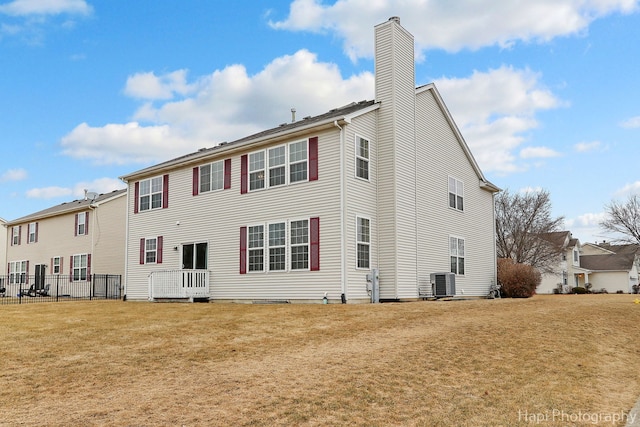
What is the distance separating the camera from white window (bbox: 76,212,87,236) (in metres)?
31.7

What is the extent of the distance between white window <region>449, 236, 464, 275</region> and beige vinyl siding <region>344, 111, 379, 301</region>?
5162mm

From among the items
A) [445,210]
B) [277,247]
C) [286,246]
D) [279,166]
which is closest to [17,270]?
[277,247]

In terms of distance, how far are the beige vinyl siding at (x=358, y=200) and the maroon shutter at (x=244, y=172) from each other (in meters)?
4.36

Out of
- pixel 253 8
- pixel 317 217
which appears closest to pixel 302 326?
pixel 317 217

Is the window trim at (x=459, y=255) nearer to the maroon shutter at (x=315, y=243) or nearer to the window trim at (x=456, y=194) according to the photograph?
the window trim at (x=456, y=194)

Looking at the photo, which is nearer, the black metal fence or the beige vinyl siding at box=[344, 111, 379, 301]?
the beige vinyl siding at box=[344, 111, 379, 301]

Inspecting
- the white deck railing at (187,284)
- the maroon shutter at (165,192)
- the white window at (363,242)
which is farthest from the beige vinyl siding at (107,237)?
the white window at (363,242)

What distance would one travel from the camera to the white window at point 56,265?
33.3 metres

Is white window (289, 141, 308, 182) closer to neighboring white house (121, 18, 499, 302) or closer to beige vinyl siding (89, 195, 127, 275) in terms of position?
neighboring white house (121, 18, 499, 302)

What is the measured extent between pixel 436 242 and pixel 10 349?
14.7m

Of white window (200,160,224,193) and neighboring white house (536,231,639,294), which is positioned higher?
white window (200,160,224,193)

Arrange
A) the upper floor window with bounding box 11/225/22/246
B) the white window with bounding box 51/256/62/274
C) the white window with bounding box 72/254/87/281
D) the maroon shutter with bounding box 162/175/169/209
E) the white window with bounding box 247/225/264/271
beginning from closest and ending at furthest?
1. the white window with bounding box 247/225/264/271
2. the maroon shutter with bounding box 162/175/169/209
3. the white window with bounding box 72/254/87/281
4. the white window with bounding box 51/256/62/274
5. the upper floor window with bounding box 11/225/22/246

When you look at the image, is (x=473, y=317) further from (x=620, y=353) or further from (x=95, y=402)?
(x=95, y=402)

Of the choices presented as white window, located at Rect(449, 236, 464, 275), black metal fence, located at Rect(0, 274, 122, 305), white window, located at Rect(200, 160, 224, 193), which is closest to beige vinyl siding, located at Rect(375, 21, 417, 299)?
white window, located at Rect(449, 236, 464, 275)
